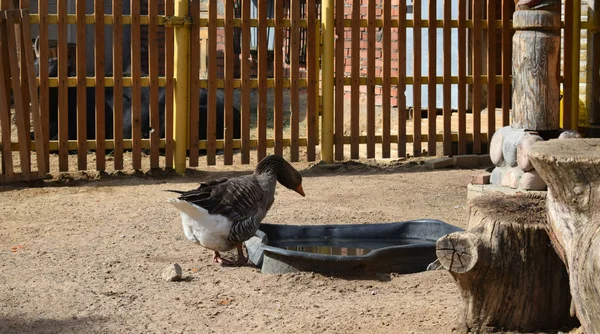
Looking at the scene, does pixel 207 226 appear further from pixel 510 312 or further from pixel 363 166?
pixel 363 166

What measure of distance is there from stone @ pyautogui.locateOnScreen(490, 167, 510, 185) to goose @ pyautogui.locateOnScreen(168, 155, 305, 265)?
252 cm

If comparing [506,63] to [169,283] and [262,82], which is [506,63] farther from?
[169,283]

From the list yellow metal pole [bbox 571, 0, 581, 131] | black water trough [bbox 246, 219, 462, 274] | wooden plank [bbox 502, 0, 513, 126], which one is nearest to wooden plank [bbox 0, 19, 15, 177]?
black water trough [bbox 246, 219, 462, 274]

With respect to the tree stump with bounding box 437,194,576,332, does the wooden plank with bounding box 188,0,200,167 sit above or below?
above

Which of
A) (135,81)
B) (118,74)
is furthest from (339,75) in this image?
(118,74)

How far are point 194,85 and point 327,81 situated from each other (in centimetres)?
146

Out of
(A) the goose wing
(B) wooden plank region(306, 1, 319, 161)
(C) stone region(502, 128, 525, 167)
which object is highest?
(B) wooden plank region(306, 1, 319, 161)

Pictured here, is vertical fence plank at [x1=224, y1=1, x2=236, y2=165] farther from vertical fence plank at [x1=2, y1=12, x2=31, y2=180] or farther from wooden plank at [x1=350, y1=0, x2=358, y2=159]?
vertical fence plank at [x1=2, y1=12, x2=31, y2=180]

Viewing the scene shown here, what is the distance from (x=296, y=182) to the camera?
6.73m

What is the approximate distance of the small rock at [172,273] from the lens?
563 cm

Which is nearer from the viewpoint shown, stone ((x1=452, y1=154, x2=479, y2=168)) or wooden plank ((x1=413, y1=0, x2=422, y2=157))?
wooden plank ((x1=413, y1=0, x2=422, y2=157))

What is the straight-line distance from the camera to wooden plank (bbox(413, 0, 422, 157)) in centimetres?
1034

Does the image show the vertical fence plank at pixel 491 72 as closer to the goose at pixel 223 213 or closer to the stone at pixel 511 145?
the stone at pixel 511 145

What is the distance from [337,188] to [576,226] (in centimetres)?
538
